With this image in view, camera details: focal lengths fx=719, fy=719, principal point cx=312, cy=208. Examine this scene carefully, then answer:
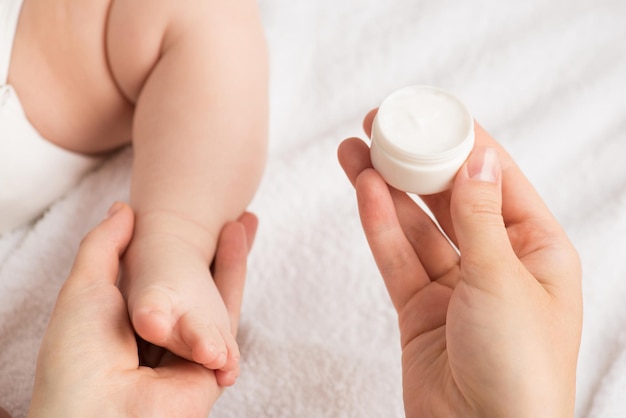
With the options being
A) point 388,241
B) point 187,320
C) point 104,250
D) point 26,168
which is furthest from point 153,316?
point 26,168

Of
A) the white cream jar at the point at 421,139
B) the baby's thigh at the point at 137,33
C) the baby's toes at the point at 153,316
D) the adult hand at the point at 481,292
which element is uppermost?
the baby's thigh at the point at 137,33

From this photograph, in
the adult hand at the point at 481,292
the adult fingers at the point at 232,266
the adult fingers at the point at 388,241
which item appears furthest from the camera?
the adult fingers at the point at 232,266

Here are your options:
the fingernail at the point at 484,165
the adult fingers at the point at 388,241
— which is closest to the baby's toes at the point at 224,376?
the adult fingers at the point at 388,241

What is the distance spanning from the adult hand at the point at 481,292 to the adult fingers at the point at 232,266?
0.60 ft

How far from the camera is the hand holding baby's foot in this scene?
0.75m

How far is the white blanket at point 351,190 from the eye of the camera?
0.96 meters

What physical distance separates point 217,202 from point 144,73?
9.2 inches

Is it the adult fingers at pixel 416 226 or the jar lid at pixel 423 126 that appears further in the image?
the adult fingers at pixel 416 226

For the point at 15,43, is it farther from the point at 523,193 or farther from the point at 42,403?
the point at 523,193

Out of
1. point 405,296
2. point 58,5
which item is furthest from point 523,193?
point 58,5

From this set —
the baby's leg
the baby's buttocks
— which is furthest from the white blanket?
the baby's leg

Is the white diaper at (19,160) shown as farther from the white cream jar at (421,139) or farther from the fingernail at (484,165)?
the fingernail at (484,165)

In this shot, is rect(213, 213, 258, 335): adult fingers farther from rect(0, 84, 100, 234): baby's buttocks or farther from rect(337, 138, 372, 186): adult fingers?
rect(0, 84, 100, 234): baby's buttocks

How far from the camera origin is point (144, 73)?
1.03m
